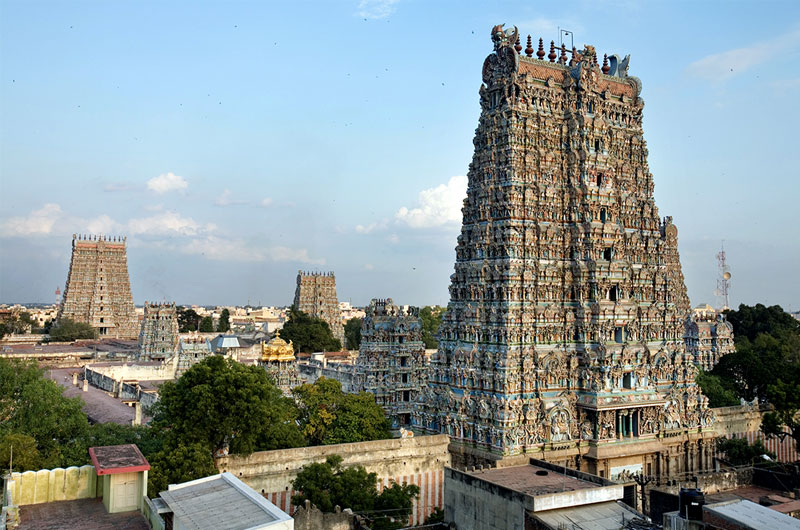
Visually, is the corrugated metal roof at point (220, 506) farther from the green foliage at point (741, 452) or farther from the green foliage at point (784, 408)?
the green foliage at point (784, 408)

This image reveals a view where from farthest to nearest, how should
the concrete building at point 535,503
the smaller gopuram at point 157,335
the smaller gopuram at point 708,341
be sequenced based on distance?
1. the smaller gopuram at point 157,335
2. the smaller gopuram at point 708,341
3. the concrete building at point 535,503

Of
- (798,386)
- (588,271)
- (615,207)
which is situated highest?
(615,207)

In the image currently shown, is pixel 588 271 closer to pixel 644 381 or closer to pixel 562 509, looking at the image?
pixel 644 381

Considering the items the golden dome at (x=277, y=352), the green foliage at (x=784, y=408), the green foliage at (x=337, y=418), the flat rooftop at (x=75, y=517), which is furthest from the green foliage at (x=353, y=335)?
the flat rooftop at (x=75, y=517)

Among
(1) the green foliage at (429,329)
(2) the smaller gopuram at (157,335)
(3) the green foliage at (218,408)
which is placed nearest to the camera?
(3) the green foliage at (218,408)

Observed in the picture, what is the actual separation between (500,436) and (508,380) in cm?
233

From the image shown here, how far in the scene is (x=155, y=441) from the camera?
29.4 meters

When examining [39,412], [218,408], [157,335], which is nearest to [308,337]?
[157,335]

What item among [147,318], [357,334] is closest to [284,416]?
[147,318]

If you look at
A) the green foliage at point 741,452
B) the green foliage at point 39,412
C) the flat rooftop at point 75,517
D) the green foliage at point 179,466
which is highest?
the green foliage at point 39,412

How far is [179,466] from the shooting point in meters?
25.1

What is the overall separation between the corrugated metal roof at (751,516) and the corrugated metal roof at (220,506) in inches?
417

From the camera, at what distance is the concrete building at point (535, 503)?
20219 millimetres

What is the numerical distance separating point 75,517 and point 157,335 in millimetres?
63172
